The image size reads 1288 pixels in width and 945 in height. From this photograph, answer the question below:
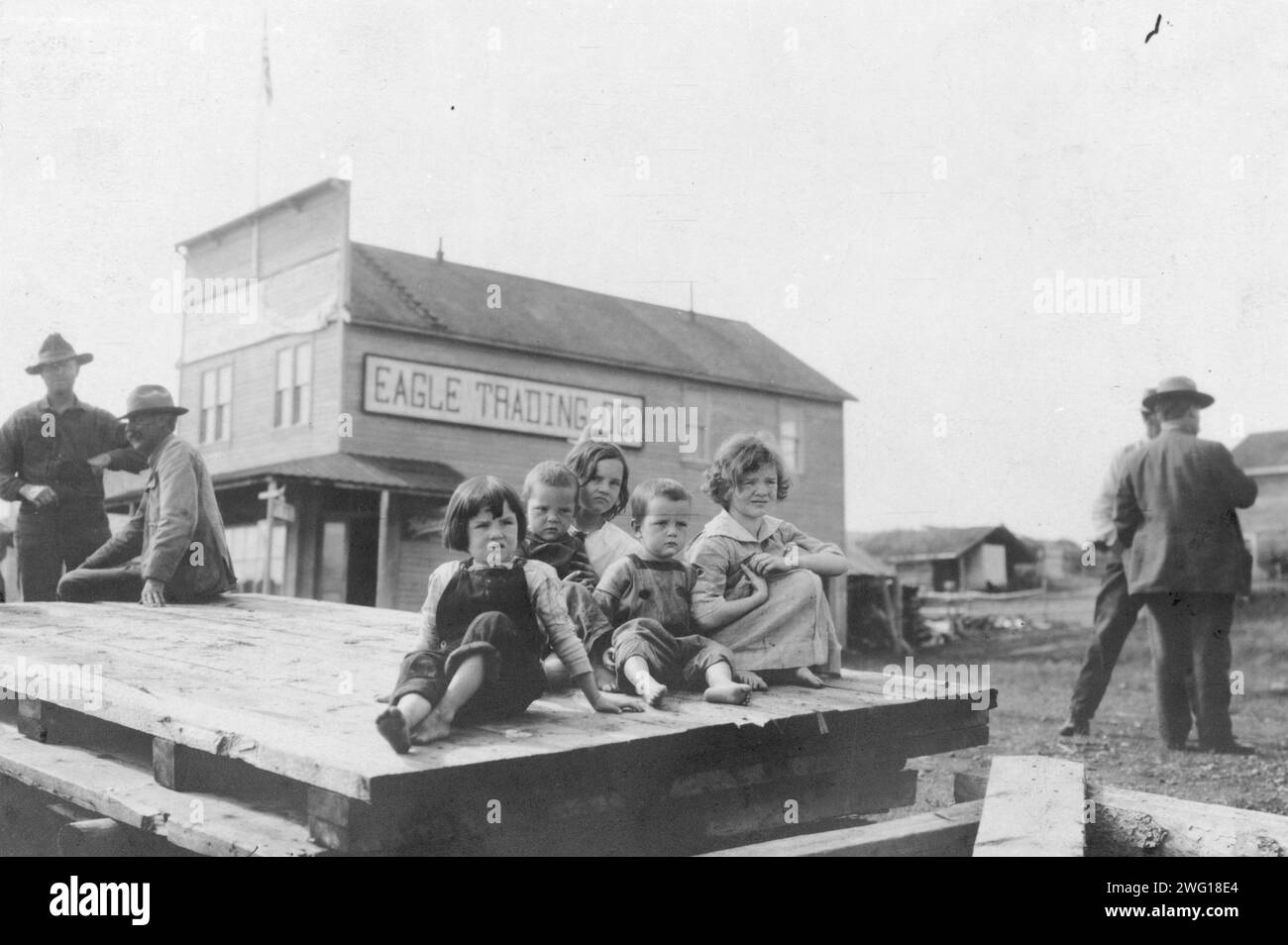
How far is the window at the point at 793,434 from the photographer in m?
24.8

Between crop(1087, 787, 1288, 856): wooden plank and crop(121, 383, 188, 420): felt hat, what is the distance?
5.25m

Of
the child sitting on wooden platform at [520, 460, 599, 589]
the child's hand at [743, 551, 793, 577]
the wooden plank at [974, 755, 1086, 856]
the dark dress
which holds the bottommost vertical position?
the wooden plank at [974, 755, 1086, 856]

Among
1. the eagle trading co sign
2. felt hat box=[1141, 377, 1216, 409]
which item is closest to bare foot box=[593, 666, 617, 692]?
felt hat box=[1141, 377, 1216, 409]

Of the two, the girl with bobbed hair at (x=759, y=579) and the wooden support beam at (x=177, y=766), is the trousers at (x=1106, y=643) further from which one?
the wooden support beam at (x=177, y=766)

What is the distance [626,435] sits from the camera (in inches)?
884

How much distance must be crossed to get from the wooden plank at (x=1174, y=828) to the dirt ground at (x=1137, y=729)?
0.18 meters

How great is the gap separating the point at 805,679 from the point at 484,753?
1491 millimetres

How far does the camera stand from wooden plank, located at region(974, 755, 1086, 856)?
8.90ft

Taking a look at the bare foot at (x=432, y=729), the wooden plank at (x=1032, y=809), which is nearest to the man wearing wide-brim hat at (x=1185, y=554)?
the wooden plank at (x=1032, y=809)

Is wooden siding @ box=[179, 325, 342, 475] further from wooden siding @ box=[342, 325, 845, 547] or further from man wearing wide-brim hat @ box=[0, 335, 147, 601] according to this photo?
man wearing wide-brim hat @ box=[0, 335, 147, 601]

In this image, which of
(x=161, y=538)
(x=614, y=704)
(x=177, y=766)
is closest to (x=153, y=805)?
(x=177, y=766)

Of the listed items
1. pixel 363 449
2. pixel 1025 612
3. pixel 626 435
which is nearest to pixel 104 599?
pixel 363 449

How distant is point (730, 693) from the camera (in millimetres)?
3426

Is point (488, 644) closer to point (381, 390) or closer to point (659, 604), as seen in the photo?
point (659, 604)
